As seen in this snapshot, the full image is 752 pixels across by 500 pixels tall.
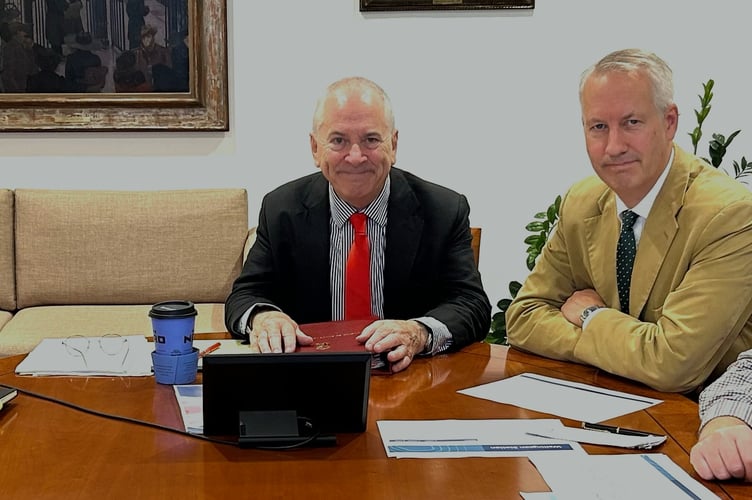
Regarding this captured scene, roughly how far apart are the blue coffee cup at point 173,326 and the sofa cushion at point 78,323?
1.48 meters

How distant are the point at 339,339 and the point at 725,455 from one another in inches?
34.6

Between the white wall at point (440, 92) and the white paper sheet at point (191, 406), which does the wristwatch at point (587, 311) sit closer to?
the white paper sheet at point (191, 406)

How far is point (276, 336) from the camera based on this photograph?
199cm

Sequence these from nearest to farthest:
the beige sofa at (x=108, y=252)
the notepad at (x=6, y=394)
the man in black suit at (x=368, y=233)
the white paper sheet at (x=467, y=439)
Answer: the white paper sheet at (x=467, y=439)
the notepad at (x=6, y=394)
the man in black suit at (x=368, y=233)
the beige sofa at (x=108, y=252)

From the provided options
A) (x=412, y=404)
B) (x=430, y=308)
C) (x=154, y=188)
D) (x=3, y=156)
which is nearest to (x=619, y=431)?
(x=412, y=404)

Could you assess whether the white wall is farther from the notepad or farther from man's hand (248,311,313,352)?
the notepad

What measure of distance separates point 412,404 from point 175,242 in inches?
89.9

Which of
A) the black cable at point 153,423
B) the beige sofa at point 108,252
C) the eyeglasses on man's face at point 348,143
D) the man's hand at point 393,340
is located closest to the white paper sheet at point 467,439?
the black cable at point 153,423

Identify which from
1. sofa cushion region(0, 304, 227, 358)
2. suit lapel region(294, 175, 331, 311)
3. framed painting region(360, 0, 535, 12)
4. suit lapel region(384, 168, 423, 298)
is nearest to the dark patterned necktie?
suit lapel region(384, 168, 423, 298)

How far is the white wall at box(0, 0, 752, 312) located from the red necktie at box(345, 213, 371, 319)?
169 centimetres

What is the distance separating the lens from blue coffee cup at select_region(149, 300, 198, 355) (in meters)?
1.79

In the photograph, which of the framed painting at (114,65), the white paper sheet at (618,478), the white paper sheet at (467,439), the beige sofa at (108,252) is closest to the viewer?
the white paper sheet at (618,478)

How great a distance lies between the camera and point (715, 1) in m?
4.04

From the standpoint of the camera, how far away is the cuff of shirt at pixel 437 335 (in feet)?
6.96
